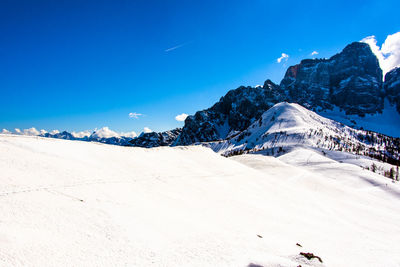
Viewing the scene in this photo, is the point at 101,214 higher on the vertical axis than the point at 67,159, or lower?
lower

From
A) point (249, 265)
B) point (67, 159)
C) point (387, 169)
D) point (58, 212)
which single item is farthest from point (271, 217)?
point (387, 169)

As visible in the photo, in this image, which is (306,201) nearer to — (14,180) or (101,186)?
(101,186)

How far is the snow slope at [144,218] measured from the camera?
8.34m

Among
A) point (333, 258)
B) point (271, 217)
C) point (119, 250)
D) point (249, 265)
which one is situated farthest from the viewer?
point (271, 217)

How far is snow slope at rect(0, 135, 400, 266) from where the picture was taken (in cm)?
834

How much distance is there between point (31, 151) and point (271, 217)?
21627mm

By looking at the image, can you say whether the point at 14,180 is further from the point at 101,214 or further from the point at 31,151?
the point at 101,214

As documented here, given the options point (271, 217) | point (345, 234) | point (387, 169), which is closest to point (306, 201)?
point (345, 234)

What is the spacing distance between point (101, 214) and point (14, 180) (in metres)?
5.89

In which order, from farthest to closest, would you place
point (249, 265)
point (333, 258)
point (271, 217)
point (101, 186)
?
point (271, 217), point (101, 186), point (333, 258), point (249, 265)

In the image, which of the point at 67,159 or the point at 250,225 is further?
the point at 67,159

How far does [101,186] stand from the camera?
1427 centimetres

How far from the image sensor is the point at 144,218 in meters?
11.7

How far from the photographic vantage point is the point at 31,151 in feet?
49.7
